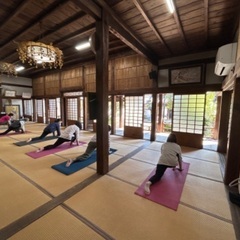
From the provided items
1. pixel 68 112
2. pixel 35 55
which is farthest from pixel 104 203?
pixel 68 112

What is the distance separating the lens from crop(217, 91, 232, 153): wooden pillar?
449cm

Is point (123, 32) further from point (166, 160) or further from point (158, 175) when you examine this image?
point (158, 175)

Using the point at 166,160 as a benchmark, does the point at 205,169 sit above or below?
below

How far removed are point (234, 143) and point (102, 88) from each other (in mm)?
2699

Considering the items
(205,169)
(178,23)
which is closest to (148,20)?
(178,23)

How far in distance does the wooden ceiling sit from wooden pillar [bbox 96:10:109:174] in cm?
27

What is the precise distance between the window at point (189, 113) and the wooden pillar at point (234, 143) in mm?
2552

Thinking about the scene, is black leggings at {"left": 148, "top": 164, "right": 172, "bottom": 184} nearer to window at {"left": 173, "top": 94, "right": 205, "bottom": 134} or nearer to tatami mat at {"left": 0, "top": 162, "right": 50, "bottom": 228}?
tatami mat at {"left": 0, "top": 162, "right": 50, "bottom": 228}

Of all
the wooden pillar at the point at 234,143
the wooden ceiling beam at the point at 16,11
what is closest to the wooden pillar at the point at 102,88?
the wooden ceiling beam at the point at 16,11

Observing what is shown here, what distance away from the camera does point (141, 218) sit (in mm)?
1830

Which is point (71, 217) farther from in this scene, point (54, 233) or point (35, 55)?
point (35, 55)

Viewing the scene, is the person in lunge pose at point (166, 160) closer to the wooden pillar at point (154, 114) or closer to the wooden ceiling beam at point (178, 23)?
the wooden ceiling beam at point (178, 23)

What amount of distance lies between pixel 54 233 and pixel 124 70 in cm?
604

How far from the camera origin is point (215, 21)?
10.7 feet
